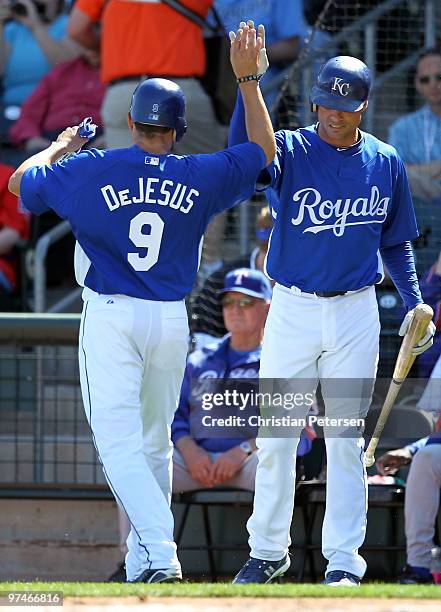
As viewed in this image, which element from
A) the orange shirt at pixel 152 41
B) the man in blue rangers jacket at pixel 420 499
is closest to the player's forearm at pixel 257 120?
the man in blue rangers jacket at pixel 420 499

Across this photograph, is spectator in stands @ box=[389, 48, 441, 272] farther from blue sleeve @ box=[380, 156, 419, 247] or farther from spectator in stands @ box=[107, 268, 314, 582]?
blue sleeve @ box=[380, 156, 419, 247]

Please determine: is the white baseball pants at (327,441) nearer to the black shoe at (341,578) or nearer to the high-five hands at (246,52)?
the black shoe at (341,578)

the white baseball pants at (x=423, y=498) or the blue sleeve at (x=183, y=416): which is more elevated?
the blue sleeve at (x=183, y=416)

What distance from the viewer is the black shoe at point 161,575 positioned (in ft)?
17.2

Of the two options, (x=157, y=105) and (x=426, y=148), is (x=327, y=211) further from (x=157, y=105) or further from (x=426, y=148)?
(x=426, y=148)

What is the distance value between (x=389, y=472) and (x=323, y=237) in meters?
1.76

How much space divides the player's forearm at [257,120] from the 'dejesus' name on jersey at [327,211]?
0.09 metres

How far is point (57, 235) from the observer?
8805 mm

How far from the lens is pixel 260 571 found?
549 centimetres

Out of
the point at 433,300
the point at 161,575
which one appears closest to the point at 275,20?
the point at 433,300

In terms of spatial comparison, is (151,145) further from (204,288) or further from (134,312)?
(204,288)

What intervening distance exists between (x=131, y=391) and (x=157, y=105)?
1.19m

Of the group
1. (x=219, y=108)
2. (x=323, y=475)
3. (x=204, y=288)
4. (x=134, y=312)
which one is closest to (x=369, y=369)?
(x=134, y=312)

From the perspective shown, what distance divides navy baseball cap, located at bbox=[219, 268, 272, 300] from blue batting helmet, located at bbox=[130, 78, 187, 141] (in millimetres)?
1900
